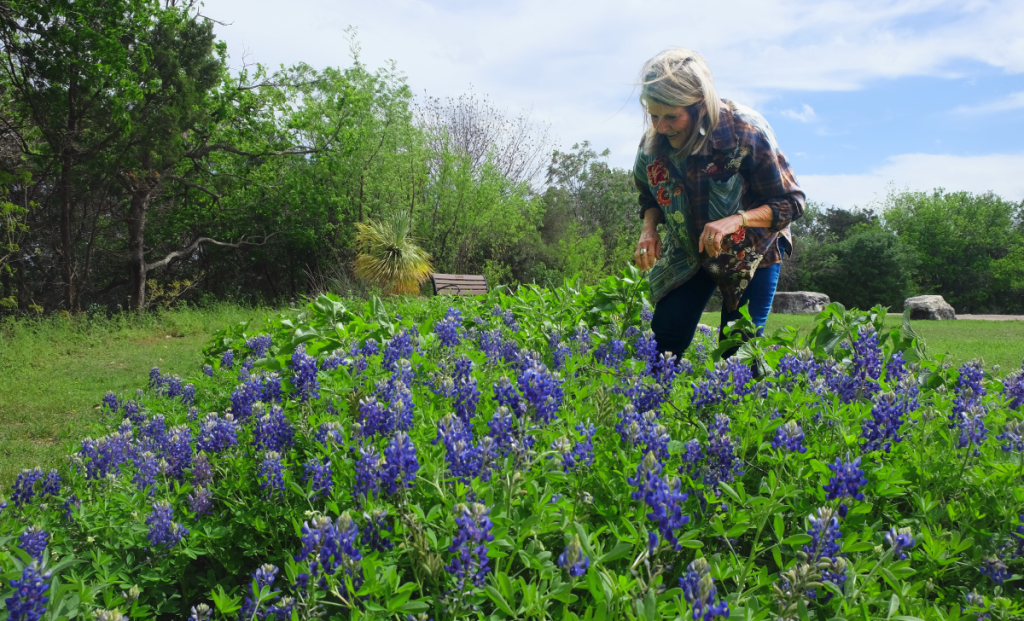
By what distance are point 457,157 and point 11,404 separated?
15.5 metres

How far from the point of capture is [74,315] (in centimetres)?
1268

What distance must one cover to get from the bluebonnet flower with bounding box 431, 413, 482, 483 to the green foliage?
3 centimetres

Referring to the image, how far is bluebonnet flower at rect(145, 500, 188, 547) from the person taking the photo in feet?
5.99

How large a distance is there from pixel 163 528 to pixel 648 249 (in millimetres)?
2676

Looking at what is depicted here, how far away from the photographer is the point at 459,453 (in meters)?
1.67

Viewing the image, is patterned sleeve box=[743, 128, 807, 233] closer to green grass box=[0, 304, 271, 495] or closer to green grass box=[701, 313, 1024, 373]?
green grass box=[701, 313, 1024, 373]

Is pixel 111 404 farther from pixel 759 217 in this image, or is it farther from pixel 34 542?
pixel 759 217

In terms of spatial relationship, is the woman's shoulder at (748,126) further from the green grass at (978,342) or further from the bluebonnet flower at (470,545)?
the bluebonnet flower at (470,545)

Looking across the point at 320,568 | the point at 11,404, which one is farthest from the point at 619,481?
the point at 11,404

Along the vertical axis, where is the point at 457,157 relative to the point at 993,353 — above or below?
above

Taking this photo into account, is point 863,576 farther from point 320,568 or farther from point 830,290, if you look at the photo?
point 830,290

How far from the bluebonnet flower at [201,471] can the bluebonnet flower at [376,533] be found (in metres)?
0.81

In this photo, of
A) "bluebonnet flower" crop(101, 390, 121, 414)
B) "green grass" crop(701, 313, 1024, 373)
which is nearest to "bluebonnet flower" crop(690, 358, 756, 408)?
"green grass" crop(701, 313, 1024, 373)

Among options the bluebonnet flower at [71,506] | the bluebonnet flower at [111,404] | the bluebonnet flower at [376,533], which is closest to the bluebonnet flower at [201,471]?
the bluebonnet flower at [71,506]
